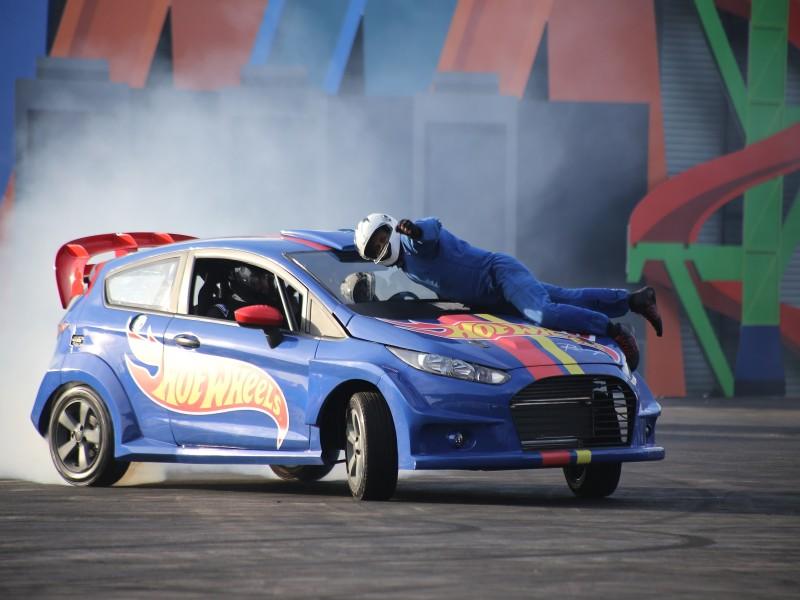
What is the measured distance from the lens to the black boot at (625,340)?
10.0 metres

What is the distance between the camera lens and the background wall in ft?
70.2

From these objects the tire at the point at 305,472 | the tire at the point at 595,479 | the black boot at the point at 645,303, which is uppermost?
the black boot at the point at 645,303

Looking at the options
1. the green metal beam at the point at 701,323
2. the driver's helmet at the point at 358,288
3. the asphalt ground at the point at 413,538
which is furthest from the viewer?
the green metal beam at the point at 701,323

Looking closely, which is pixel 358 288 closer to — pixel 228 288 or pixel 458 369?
pixel 228 288

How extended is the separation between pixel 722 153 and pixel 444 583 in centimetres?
1918

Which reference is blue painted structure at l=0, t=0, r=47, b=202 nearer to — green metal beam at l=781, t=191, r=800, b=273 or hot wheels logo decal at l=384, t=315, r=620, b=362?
green metal beam at l=781, t=191, r=800, b=273

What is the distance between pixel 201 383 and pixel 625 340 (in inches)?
95.8

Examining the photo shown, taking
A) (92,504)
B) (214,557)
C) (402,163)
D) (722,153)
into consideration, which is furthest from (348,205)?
(214,557)

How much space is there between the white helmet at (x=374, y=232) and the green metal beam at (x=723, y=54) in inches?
617

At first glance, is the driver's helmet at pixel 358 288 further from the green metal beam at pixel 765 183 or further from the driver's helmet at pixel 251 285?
the green metal beam at pixel 765 183

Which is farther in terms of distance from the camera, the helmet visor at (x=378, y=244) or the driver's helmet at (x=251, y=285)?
the driver's helmet at (x=251, y=285)

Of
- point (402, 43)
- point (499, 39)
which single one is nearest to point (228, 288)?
point (402, 43)

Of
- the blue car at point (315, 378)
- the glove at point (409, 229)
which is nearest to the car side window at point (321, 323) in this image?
the blue car at point (315, 378)

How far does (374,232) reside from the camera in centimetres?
1013
